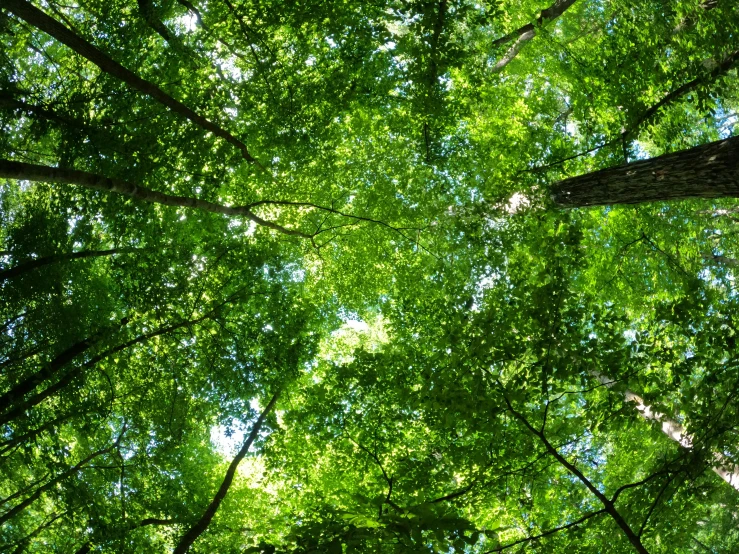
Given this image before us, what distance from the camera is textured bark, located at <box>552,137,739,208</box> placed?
503 cm

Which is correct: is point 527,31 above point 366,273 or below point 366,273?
above

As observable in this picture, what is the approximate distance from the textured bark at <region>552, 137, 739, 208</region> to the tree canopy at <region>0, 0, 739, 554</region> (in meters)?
0.03

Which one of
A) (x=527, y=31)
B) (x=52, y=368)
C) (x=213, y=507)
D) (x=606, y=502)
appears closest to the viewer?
(x=606, y=502)

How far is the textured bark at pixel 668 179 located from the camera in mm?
5031

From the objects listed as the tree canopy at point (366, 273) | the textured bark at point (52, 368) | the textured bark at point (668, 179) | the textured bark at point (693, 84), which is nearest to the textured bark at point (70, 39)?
the tree canopy at point (366, 273)

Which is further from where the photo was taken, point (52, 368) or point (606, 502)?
point (52, 368)

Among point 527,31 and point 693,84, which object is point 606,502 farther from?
point 527,31

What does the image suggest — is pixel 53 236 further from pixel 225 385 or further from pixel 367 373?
pixel 367 373

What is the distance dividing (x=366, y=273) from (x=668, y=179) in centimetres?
677

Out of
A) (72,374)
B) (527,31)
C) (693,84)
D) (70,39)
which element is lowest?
(72,374)

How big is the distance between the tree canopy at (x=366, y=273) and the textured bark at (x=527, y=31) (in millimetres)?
298

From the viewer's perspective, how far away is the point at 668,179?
5.55 m

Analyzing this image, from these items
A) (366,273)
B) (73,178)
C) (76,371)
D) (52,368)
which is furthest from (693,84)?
(52,368)

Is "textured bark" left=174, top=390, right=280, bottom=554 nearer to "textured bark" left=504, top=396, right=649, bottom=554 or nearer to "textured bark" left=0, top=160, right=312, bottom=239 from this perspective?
"textured bark" left=0, top=160, right=312, bottom=239
